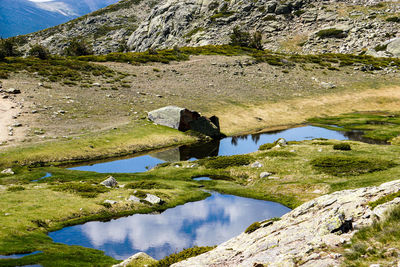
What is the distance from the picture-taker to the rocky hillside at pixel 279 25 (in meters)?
125

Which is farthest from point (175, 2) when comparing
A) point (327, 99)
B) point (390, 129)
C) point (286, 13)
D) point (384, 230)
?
point (384, 230)

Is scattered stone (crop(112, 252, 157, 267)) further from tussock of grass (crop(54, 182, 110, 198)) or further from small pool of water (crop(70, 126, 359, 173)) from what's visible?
small pool of water (crop(70, 126, 359, 173))

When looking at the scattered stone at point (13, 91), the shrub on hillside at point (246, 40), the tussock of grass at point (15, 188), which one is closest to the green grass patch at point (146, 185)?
the tussock of grass at point (15, 188)

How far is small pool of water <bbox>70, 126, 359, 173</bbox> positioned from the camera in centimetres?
3819

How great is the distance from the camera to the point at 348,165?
31531 millimetres

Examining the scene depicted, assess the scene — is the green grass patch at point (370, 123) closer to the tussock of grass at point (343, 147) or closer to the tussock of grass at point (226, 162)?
the tussock of grass at point (343, 147)

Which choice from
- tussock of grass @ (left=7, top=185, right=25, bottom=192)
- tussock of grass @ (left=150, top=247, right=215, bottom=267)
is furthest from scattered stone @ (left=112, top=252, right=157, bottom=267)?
tussock of grass @ (left=7, top=185, right=25, bottom=192)

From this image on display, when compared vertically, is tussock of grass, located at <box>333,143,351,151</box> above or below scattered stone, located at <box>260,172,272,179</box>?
above

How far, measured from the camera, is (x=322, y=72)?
90.5 m

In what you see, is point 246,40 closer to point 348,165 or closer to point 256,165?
point 256,165

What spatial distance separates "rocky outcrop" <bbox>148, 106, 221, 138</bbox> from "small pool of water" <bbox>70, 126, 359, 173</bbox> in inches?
92.6

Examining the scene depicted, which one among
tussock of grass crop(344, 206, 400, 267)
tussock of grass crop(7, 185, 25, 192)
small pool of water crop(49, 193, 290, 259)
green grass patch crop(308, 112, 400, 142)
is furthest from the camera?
green grass patch crop(308, 112, 400, 142)

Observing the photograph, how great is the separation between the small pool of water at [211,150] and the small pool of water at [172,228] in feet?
45.5

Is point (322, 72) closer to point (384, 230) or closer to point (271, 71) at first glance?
point (271, 71)
